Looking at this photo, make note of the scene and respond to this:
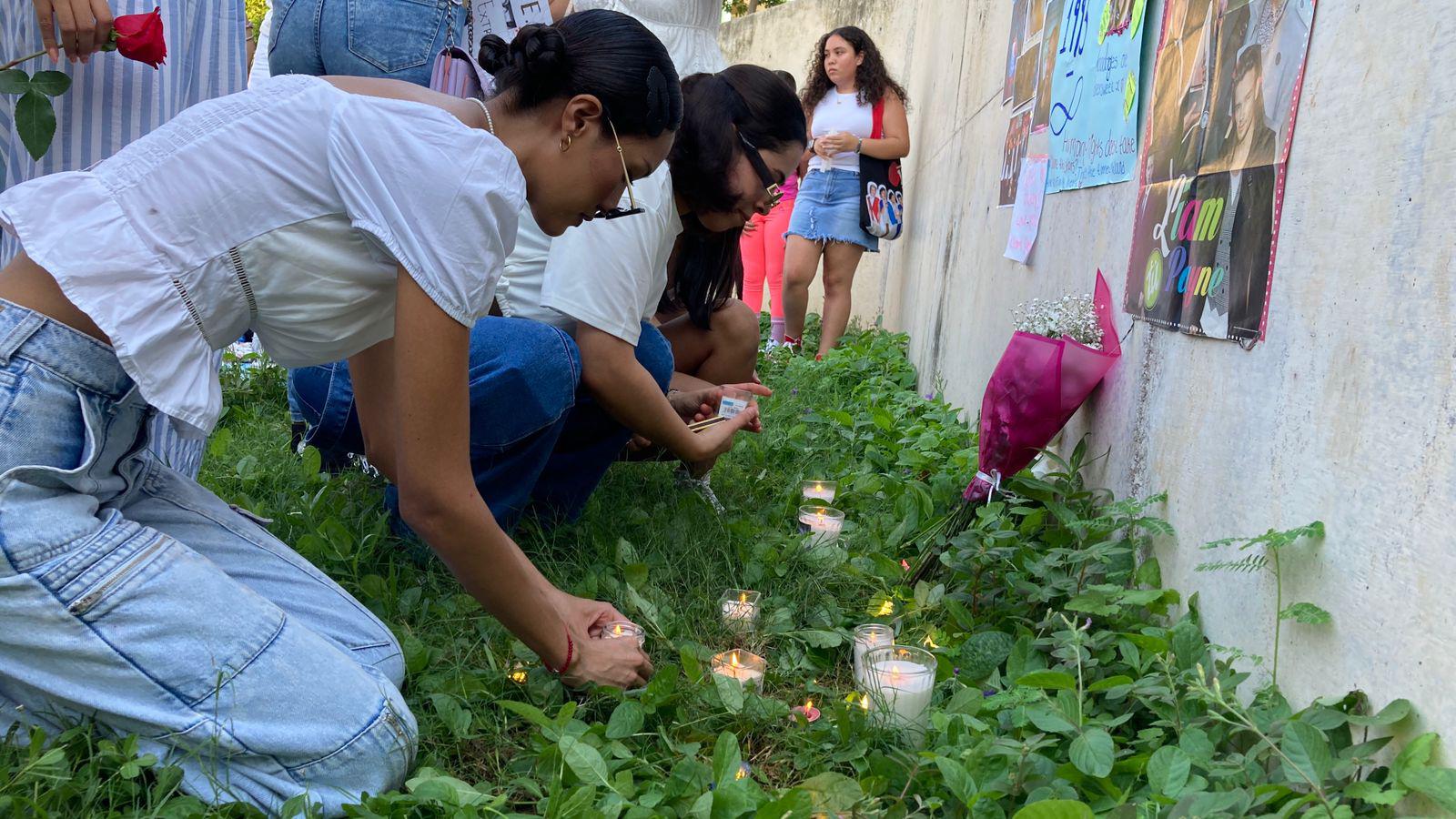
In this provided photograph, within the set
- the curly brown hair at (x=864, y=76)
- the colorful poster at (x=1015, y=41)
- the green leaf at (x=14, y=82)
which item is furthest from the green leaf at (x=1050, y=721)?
the curly brown hair at (x=864, y=76)

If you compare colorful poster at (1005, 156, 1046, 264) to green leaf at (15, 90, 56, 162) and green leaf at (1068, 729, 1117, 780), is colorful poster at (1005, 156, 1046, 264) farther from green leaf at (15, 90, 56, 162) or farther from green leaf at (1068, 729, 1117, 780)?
green leaf at (15, 90, 56, 162)

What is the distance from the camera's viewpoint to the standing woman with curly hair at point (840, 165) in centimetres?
571

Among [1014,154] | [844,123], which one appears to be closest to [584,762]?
[1014,154]

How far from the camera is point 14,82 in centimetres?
200

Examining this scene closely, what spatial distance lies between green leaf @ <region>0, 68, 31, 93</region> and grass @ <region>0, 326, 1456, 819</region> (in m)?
1.01

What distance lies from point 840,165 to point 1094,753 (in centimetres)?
463

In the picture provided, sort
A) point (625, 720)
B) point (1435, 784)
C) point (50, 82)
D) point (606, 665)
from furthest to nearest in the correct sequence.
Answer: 1. point (50, 82)
2. point (606, 665)
3. point (625, 720)
4. point (1435, 784)

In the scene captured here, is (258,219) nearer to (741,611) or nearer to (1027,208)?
(741,611)

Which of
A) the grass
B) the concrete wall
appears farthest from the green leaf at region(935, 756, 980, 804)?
the concrete wall

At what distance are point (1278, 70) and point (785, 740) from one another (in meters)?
1.37

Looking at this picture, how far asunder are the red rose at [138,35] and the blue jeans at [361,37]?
1.96 feet

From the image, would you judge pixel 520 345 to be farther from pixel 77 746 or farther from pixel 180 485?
pixel 77 746

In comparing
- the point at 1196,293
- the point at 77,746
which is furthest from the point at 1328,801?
the point at 77,746

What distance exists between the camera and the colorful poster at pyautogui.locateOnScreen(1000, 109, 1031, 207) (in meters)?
3.67
